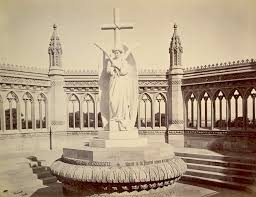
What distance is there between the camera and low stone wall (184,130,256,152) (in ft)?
54.3

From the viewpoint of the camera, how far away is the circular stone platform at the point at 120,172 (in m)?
6.03

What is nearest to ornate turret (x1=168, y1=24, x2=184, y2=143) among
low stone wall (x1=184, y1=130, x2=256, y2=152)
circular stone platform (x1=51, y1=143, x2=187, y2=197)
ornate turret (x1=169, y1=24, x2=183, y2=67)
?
ornate turret (x1=169, y1=24, x2=183, y2=67)

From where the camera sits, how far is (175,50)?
19.8 meters

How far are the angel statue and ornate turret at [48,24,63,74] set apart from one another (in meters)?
12.5

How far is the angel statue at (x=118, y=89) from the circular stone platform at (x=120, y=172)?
38.2 inches

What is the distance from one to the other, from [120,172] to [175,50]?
578 inches

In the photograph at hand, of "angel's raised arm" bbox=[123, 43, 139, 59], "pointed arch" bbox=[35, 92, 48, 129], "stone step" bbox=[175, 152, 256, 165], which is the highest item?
"angel's raised arm" bbox=[123, 43, 139, 59]

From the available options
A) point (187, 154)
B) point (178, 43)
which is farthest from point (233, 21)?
point (178, 43)

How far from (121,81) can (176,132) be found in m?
12.9

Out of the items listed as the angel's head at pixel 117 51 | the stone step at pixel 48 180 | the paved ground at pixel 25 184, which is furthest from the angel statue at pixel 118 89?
the stone step at pixel 48 180

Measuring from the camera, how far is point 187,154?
1533cm

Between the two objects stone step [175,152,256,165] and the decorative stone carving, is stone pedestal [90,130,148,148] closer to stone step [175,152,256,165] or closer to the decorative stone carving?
stone step [175,152,256,165]

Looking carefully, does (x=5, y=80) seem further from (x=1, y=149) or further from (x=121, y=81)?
(x=121, y=81)

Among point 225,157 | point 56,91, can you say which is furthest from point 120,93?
point 56,91
